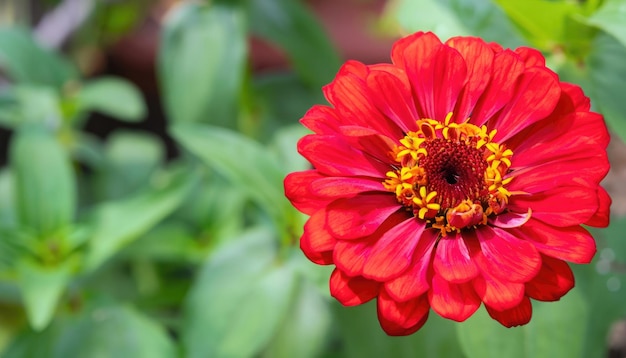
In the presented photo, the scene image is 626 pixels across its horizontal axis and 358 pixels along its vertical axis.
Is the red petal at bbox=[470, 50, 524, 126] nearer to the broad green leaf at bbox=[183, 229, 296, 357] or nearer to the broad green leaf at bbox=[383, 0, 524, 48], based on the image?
the broad green leaf at bbox=[383, 0, 524, 48]

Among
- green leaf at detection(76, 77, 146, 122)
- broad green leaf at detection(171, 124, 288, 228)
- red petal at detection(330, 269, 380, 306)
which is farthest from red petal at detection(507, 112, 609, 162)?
green leaf at detection(76, 77, 146, 122)

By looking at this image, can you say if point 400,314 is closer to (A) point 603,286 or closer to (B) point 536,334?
(B) point 536,334

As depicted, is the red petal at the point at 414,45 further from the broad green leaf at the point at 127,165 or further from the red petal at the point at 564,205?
the broad green leaf at the point at 127,165

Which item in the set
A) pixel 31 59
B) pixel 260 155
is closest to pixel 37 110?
pixel 31 59

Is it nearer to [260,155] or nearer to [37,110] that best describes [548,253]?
[260,155]

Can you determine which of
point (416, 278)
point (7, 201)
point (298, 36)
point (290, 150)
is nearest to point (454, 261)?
point (416, 278)

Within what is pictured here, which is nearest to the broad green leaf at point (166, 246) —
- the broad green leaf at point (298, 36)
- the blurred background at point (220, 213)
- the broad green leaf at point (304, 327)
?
the blurred background at point (220, 213)

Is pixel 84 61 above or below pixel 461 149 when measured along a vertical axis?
below
